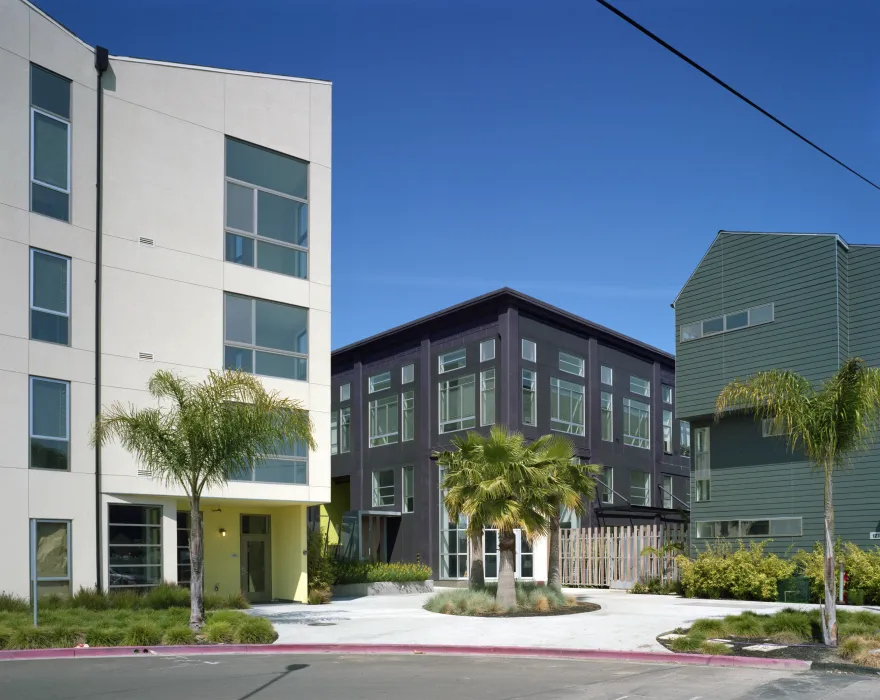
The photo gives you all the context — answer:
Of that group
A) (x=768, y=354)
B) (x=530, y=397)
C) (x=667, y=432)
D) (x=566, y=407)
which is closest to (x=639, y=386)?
(x=667, y=432)

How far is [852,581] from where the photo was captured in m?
26.4

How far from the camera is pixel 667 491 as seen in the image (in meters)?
49.2

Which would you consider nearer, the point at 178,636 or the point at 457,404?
the point at 178,636

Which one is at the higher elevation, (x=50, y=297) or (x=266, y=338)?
(x=50, y=297)

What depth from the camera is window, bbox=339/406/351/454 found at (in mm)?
48500

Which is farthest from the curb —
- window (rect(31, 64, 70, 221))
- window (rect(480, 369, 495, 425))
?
window (rect(480, 369, 495, 425))

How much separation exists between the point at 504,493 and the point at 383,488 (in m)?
22.3

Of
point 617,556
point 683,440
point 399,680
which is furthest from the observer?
point 683,440

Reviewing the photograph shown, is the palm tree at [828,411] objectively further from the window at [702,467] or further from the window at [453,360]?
the window at [453,360]

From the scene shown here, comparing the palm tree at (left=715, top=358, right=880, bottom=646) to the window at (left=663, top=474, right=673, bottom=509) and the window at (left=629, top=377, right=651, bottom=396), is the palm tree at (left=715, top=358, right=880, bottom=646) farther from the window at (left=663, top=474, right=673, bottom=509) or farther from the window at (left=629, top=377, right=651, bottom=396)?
Result: the window at (left=663, top=474, right=673, bottom=509)

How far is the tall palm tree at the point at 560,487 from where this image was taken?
82.8 ft

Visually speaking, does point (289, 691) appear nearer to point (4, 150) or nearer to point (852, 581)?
point (4, 150)

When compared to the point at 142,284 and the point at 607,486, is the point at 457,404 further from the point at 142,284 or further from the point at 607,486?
the point at 142,284

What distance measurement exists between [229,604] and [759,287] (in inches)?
739
